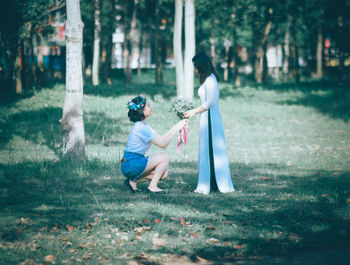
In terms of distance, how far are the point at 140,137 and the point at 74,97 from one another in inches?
144

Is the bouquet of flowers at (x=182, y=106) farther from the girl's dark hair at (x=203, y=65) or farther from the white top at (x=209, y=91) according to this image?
the girl's dark hair at (x=203, y=65)

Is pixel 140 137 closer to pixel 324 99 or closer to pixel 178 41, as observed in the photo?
pixel 178 41

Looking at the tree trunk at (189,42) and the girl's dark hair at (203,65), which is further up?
the tree trunk at (189,42)

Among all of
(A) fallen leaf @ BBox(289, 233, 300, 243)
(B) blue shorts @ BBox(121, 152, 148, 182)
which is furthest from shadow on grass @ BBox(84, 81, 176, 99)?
(A) fallen leaf @ BBox(289, 233, 300, 243)

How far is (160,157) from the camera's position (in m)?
7.45

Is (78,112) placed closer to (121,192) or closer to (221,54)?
(121,192)

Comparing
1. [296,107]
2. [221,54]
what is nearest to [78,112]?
[296,107]

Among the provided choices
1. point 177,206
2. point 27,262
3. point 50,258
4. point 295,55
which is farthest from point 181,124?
point 295,55

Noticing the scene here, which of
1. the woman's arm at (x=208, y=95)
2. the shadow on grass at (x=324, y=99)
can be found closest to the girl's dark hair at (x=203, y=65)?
the woman's arm at (x=208, y=95)

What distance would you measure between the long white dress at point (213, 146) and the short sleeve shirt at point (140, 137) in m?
0.95

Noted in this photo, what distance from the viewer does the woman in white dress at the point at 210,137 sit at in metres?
7.54

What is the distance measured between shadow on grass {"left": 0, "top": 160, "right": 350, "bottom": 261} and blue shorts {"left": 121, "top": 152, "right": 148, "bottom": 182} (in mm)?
394

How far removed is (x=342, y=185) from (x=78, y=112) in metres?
5.52

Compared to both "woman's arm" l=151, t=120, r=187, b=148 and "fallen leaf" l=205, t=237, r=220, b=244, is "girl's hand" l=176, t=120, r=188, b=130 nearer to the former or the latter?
"woman's arm" l=151, t=120, r=187, b=148
